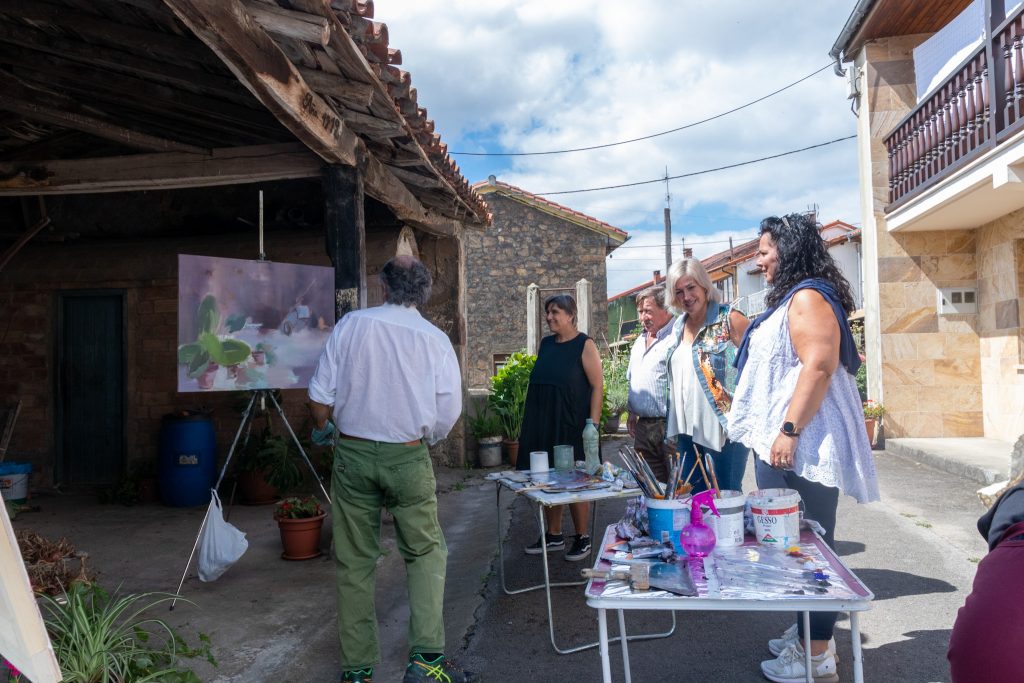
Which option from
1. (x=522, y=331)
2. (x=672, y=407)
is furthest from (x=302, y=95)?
(x=522, y=331)

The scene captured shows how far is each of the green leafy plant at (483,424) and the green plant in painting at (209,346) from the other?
15.4ft

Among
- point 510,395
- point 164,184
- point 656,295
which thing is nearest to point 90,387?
point 164,184

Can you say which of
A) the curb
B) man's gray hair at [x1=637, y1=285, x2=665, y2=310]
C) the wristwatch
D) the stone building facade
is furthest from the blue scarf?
the stone building facade

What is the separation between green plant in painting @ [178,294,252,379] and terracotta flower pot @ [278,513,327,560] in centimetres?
113

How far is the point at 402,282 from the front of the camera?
3164mm

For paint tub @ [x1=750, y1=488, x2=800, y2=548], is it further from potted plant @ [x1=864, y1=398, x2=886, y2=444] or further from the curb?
potted plant @ [x1=864, y1=398, x2=886, y2=444]

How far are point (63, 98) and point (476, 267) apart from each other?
1325cm

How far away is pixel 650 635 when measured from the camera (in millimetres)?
3541

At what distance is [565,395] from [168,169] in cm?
293

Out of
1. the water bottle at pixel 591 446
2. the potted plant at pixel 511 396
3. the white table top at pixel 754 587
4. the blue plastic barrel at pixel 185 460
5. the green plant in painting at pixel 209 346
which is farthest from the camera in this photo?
the potted plant at pixel 511 396

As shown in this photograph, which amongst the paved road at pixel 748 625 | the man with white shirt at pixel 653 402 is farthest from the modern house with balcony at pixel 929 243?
the man with white shirt at pixel 653 402

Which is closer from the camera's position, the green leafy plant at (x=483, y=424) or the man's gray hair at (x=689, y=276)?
the man's gray hair at (x=689, y=276)

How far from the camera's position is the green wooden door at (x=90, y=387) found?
295 inches

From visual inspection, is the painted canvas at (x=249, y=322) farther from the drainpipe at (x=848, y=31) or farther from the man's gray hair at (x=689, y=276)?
the drainpipe at (x=848, y=31)
